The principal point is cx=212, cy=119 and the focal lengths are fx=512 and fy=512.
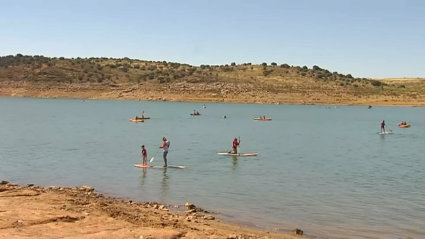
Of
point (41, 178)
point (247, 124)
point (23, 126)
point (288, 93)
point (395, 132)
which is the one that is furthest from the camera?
point (288, 93)

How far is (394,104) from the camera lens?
104 m

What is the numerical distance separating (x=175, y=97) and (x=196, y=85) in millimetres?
5449

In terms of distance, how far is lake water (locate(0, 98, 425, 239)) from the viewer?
1506cm

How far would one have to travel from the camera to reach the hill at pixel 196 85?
10231 cm

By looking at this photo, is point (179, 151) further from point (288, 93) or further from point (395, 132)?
point (288, 93)

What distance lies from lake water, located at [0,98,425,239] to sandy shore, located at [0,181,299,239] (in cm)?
139

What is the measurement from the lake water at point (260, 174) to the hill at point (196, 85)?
59.0 meters

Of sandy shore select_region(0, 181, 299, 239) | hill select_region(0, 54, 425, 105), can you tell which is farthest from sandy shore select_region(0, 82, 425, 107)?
sandy shore select_region(0, 181, 299, 239)

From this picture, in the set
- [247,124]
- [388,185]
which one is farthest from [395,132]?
[388,185]

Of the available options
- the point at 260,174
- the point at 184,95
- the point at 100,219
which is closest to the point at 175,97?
the point at 184,95

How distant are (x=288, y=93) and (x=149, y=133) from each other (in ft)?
206

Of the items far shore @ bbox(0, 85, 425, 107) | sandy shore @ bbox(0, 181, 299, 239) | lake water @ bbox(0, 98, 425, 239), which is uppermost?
far shore @ bbox(0, 85, 425, 107)

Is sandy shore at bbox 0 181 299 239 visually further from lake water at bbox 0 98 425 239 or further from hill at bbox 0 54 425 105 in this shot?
hill at bbox 0 54 425 105

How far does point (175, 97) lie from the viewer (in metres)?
103
